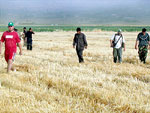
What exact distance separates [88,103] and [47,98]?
0.91 m

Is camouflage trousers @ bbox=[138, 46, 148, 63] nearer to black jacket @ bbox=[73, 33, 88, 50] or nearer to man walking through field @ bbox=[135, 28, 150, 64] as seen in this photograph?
man walking through field @ bbox=[135, 28, 150, 64]

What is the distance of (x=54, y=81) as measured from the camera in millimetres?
6160

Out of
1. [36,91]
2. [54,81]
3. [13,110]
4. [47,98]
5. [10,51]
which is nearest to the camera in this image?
[13,110]

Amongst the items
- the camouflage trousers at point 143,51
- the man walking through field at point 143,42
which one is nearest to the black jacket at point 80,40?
the man walking through field at point 143,42

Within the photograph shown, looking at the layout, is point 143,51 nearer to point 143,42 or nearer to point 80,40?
point 143,42

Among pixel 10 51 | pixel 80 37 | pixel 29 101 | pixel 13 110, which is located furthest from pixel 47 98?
pixel 80 37

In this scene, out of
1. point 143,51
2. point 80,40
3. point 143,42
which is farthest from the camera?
point 143,51

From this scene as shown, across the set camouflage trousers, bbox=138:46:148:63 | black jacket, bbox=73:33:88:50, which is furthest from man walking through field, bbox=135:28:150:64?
black jacket, bbox=73:33:88:50

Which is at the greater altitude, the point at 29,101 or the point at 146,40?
the point at 146,40

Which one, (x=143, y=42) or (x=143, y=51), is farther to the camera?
(x=143, y=51)

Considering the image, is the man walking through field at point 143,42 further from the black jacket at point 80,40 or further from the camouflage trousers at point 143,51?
the black jacket at point 80,40

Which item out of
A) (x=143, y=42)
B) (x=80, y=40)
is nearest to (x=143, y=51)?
(x=143, y=42)

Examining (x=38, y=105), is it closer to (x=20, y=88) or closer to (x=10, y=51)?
(x=20, y=88)

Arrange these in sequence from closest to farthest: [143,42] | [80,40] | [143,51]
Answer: [80,40]
[143,42]
[143,51]
